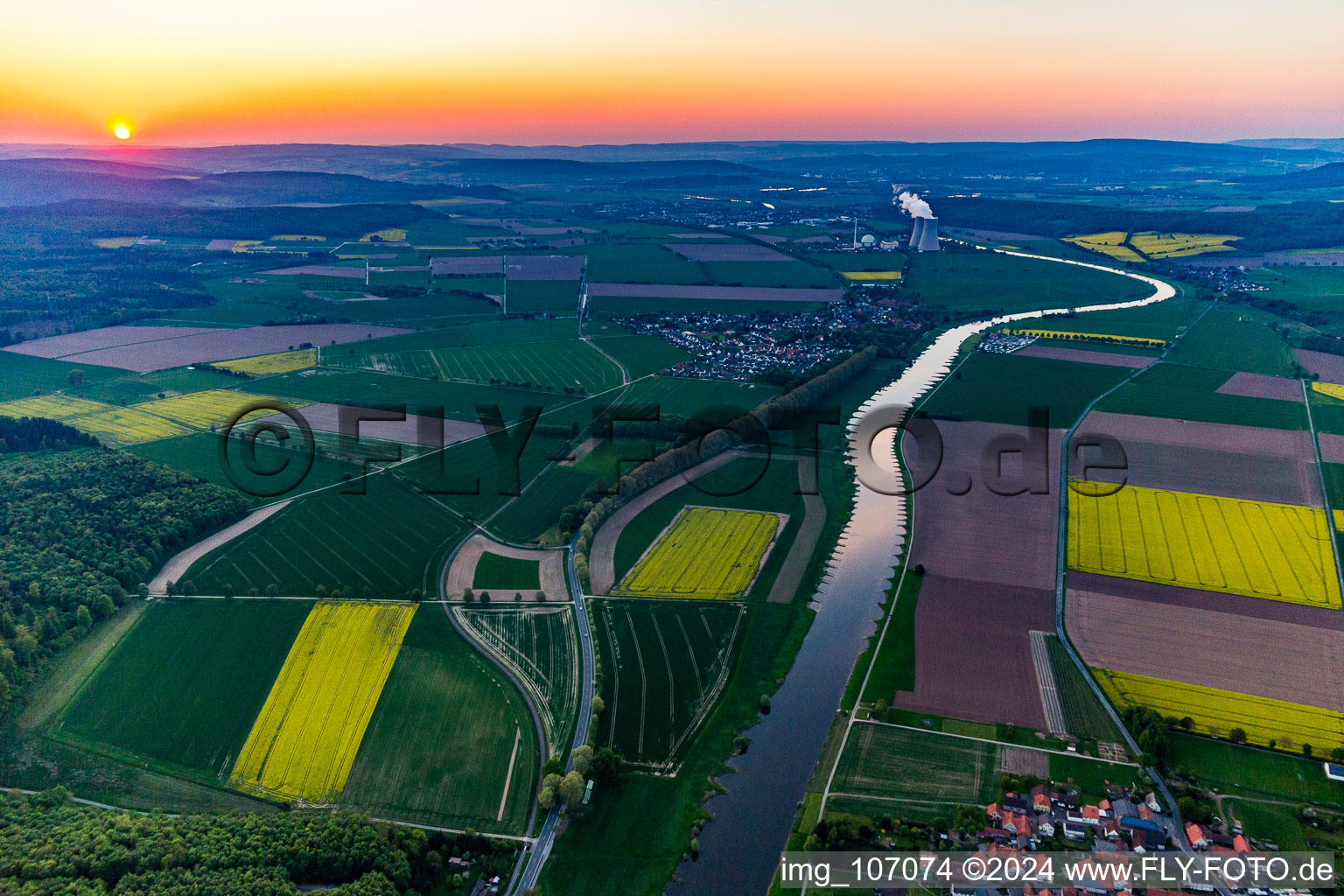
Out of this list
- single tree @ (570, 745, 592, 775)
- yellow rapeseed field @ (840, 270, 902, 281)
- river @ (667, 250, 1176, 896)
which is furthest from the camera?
yellow rapeseed field @ (840, 270, 902, 281)

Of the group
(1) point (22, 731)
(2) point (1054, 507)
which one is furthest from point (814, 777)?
(1) point (22, 731)

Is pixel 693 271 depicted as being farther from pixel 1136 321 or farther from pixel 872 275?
pixel 1136 321

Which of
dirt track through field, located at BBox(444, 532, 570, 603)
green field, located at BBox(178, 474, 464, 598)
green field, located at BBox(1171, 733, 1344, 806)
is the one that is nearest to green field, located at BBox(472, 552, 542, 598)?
dirt track through field, located at BBox(444, 532, 570, 603)

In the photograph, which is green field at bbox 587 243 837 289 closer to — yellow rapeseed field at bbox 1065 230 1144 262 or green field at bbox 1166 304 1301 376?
green field at bbox 1166 304 1301 376

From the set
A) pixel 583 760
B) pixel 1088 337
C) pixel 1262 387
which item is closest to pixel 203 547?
pixel 583 760

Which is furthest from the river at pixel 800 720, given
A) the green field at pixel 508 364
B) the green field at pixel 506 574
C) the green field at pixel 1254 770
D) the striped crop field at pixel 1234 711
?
the green field at pixel 508 364

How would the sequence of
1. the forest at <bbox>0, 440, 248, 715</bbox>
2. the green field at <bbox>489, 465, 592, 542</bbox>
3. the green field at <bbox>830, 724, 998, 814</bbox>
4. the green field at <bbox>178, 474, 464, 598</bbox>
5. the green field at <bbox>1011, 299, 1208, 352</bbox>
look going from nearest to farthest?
the green field at <bbox>830, 724, 998, 814</bbox> < the forest at <bbox>0, 440, 248, 715</bbox> < the green field at <bbox>178, 474, 464, 598</bbox> < the green field at <bbox>489, 465, 592, 542</bbox> < the green field at <bbox>1011, 299, 1208, 352</bbox>

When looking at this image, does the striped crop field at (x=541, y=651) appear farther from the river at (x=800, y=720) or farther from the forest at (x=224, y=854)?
the river at (x=800, y=720)

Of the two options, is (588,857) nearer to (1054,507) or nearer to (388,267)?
(1054,507)
